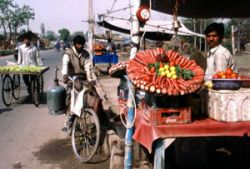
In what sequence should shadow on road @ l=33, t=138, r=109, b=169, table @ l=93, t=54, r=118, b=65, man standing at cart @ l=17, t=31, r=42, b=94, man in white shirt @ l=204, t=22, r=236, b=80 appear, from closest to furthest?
man in white shirt @ l=204, t=22, r=236, b=80 < shadow on road @ l=33, t=138, r=109, b=169 < man standing at cart @ l=17, t=31, r=42, b=94 < table @ l=93, t=54, r=118, b=65

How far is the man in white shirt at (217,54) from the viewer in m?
4.89

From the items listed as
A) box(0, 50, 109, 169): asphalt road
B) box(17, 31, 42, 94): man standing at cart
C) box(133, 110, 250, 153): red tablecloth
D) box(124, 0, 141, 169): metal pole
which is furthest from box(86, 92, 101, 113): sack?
box(17, 31, 42, 94): man standing at cart

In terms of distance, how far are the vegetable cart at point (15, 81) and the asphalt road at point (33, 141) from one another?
42 cm

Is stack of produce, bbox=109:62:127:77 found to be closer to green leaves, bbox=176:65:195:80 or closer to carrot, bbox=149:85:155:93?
green leaves, bbox=176:65:195:80

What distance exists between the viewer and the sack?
5.78 metres

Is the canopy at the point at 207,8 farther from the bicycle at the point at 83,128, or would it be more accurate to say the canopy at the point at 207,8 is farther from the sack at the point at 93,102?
the bicycle at the point at 83,128

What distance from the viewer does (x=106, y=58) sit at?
67.0ft

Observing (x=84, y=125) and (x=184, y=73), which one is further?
(x=84, y=125)

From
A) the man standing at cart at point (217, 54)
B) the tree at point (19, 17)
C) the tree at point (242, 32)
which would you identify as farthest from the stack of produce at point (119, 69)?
the tree at point (19, 17)

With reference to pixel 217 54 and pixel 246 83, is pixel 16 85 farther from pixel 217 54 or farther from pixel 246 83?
pixel 246 83

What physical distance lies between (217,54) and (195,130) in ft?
5.26

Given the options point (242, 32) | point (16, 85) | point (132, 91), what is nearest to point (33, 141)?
point (132, 91)

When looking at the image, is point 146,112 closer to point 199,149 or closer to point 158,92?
point 158,92

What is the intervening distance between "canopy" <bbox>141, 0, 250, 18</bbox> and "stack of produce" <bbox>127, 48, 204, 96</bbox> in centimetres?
176
